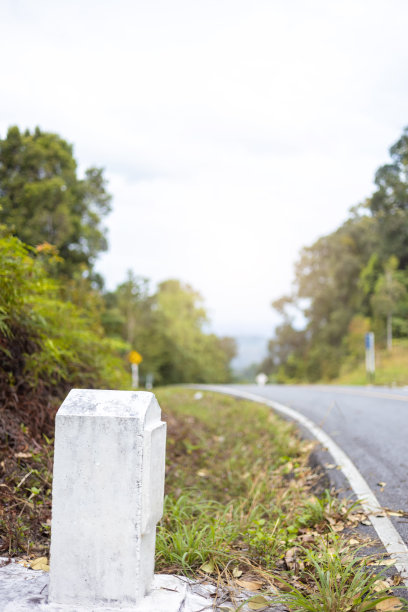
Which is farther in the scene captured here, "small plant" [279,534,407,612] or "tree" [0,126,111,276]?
"tree" [0,126,111,276]

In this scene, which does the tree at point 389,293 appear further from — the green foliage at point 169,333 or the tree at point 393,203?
the green foliage at point 169,333

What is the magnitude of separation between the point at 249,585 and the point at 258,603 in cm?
29

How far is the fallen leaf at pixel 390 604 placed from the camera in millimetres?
2380

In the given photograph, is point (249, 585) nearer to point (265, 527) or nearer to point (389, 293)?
point (265, 527)

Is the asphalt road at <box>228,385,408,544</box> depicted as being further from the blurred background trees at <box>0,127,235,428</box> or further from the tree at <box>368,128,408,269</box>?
the tree at <box>368,128,408,269</box>

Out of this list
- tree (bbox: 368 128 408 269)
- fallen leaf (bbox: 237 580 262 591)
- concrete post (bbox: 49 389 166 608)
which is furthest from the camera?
tree (bbox: 368 128 408 269)

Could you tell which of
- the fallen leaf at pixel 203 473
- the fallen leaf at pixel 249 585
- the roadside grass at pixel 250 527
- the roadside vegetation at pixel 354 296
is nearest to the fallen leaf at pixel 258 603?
the roadside grass at pixel 250 527

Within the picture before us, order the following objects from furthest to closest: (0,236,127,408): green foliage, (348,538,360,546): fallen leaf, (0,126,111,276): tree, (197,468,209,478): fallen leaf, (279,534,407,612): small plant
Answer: (0,126,111,276): tree
(197,468,209,478): fallen leaf
(0,236,127,408): green foliage
(348,538,360,546): fallen leaf
(279,534,407,612): small plant

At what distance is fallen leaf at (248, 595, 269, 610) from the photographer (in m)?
2.41

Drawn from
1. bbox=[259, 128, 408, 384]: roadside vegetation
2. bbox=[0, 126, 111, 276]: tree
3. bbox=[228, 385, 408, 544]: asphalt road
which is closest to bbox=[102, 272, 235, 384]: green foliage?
bbox=[259, 128, 408, 384]: roadside vegetation

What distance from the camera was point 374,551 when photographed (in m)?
3.05

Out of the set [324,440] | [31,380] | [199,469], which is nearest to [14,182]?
[31,380]

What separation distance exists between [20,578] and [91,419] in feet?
3.15

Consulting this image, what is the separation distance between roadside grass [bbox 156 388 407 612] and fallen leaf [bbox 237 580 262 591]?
10mm
